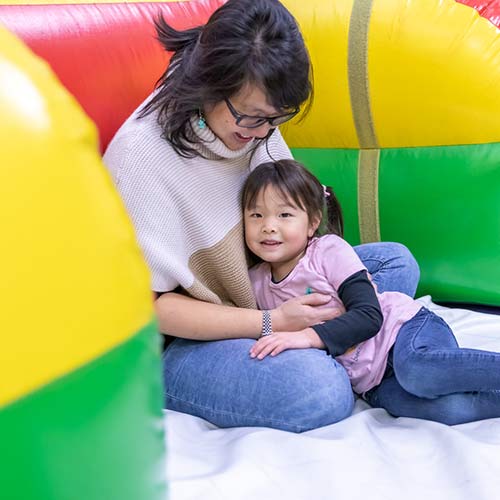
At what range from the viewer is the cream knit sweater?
1.29 meters

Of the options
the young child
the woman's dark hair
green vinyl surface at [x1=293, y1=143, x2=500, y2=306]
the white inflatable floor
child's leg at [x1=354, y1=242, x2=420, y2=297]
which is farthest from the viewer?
green vinyl surface at [x1=293, y1=143, x2=500, y2=306]

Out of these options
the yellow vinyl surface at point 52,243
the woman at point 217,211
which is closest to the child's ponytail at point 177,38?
the woman at point 217,211

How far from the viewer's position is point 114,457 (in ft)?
2.10

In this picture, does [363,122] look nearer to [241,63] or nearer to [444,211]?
[444,211]

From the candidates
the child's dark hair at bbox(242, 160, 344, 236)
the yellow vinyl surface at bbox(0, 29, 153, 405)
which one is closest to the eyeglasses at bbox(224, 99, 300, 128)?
the child's dark hair at bbox(242, 160, 344, 236)

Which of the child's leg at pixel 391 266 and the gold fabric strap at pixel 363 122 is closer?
the child's leg at pixel 391 266

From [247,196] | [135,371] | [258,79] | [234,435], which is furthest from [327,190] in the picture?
[135,371]

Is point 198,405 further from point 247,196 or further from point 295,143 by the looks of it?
point 295,143

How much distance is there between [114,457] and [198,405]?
712 mm

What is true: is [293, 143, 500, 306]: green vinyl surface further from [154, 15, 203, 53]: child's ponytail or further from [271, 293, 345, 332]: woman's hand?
[154, 15, 203, 53]: child's ponytail

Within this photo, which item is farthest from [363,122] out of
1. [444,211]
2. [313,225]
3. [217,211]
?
[217,211]

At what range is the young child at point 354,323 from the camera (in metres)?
1.32

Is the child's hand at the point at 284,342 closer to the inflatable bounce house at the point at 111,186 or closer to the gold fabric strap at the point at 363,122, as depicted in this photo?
the inflatable bounce house at the point at 111,186

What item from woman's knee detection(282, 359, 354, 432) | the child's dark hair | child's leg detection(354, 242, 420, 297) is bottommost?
woman's knee detection(282, 359, 354, 432)
